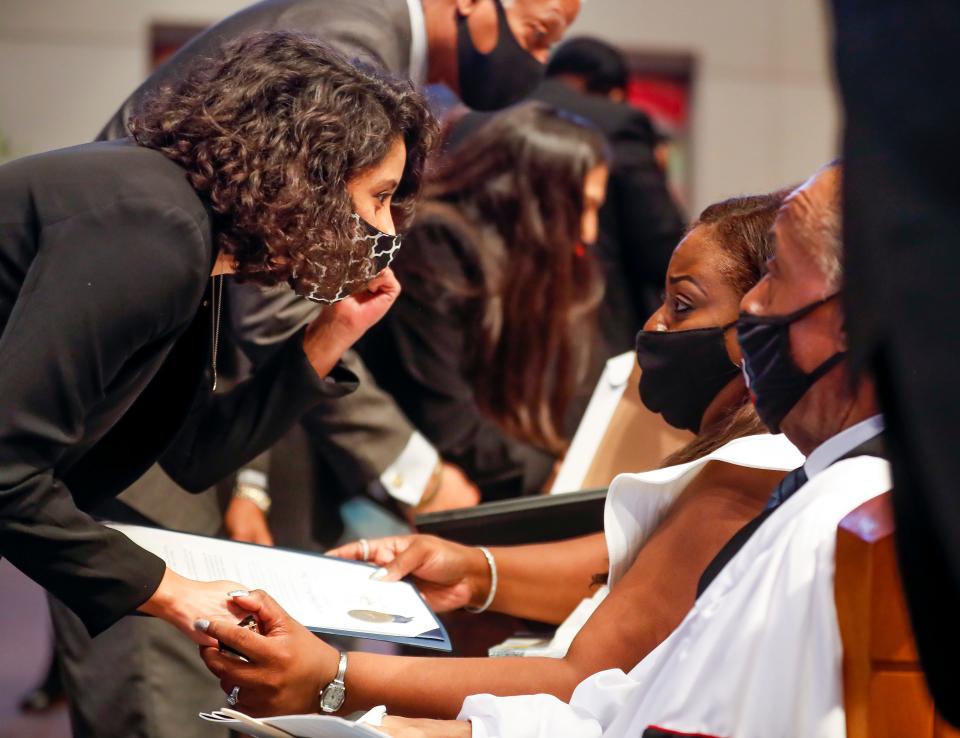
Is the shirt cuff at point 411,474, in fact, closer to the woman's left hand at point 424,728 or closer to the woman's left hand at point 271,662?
the woman's left hand at point 271,662

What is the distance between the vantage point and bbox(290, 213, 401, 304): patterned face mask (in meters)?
1.63

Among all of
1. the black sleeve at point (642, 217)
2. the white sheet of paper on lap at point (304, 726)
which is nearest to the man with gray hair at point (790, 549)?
the white sheet of paper on lap at point (304, 726)

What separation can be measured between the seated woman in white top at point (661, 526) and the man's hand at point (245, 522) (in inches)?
35.2

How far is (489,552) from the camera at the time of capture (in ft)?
6.31

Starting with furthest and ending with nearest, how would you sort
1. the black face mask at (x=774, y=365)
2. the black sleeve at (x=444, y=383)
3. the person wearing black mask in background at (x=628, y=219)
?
the person wearing black mask in background at (x=628, y=219) < the black sleeve at (x=444, y=383) < the black face mask at (x=774, y=365)

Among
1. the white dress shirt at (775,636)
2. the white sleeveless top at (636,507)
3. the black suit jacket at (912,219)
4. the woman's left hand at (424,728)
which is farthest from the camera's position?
the white sleeveless top at (636,507)

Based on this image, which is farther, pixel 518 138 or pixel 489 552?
pixel 518 138

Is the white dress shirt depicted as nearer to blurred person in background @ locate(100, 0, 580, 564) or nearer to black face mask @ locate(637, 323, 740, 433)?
black face mask @ locate(637, 323, 740, 433)

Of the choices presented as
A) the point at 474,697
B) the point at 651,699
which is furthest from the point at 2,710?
the point at 651,699

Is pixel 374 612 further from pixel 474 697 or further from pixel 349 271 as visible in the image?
pixel 349 271

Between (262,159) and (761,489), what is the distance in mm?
712

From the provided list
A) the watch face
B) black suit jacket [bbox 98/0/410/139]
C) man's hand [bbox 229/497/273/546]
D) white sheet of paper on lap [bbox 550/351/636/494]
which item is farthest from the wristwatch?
man's hand [bbox 229/497/273/546]

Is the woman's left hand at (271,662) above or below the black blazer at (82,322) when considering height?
below

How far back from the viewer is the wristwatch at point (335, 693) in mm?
1489
